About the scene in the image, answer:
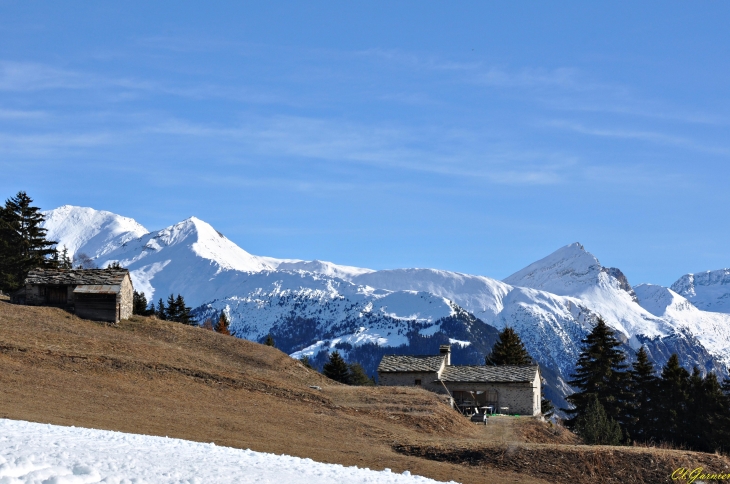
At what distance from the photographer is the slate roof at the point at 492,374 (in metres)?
60.7

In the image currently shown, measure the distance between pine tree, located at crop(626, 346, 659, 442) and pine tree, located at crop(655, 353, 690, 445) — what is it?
0.48 metres

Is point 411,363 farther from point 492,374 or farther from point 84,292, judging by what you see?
point 84,292

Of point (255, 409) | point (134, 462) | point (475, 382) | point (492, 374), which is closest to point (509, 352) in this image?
point (492, 374)

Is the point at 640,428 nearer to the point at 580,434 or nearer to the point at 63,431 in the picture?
the point at 580,434

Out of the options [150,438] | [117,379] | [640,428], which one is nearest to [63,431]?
[150,438]

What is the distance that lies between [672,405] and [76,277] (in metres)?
45.5

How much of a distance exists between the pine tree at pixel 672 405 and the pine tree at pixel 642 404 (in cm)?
48

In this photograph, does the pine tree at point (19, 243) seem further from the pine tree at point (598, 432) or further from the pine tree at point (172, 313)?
the pine tree at point (598, 432)

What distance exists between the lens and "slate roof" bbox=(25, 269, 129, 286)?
58.8 meters

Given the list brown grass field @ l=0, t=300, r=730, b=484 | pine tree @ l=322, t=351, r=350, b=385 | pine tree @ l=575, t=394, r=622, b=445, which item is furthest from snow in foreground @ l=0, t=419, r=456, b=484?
pine tree @ l=322, t=351, r=350, b=385

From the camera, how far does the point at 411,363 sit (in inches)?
2552

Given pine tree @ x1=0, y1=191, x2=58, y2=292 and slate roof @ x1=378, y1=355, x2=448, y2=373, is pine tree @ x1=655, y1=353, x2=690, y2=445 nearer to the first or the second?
slate roof @ x1=378, y1=355, x2=448, y2=373

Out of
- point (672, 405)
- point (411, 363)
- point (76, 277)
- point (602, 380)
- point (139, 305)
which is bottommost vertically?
point (672, 405)

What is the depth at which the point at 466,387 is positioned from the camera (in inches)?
2424
